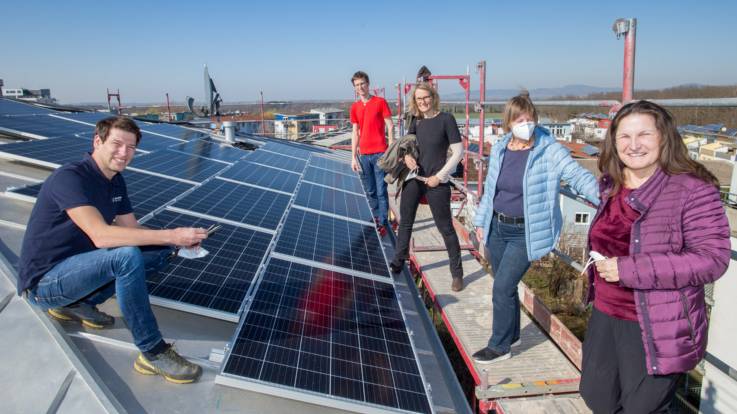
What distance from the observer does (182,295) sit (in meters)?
3.43

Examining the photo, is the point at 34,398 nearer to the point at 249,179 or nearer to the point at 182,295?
the point at 182,295

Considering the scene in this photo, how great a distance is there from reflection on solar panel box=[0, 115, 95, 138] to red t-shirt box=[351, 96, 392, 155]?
20.3 ft

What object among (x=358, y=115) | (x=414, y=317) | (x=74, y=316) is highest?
(x=358, y=115)

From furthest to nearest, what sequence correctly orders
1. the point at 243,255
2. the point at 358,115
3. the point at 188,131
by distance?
the point at 188,131
the point at 358,115
the point at 243,255

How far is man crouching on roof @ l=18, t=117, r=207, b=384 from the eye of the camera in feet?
9.30

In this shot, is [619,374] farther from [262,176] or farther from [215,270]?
[262,176]

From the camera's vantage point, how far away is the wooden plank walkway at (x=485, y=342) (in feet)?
13.0

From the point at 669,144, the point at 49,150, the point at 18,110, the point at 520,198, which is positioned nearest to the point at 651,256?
the point at 669,144

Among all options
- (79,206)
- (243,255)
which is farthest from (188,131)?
(79,206)

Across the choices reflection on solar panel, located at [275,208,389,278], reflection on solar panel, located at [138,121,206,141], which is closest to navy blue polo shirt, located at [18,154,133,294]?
reflection on solar panel, located at [275,208,389,278]

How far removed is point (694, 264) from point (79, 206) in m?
3.49

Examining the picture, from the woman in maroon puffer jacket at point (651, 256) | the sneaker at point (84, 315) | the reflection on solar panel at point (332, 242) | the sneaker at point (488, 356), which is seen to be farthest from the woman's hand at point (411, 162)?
the sneaker at point (84, 315)

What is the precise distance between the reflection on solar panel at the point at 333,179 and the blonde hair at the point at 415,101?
3721mm

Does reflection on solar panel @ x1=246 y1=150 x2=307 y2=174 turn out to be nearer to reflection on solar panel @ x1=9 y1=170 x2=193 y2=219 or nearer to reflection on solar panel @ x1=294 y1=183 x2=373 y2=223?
reflection on solar panel @ x1=294 y1=183 x2=373 y2=223
